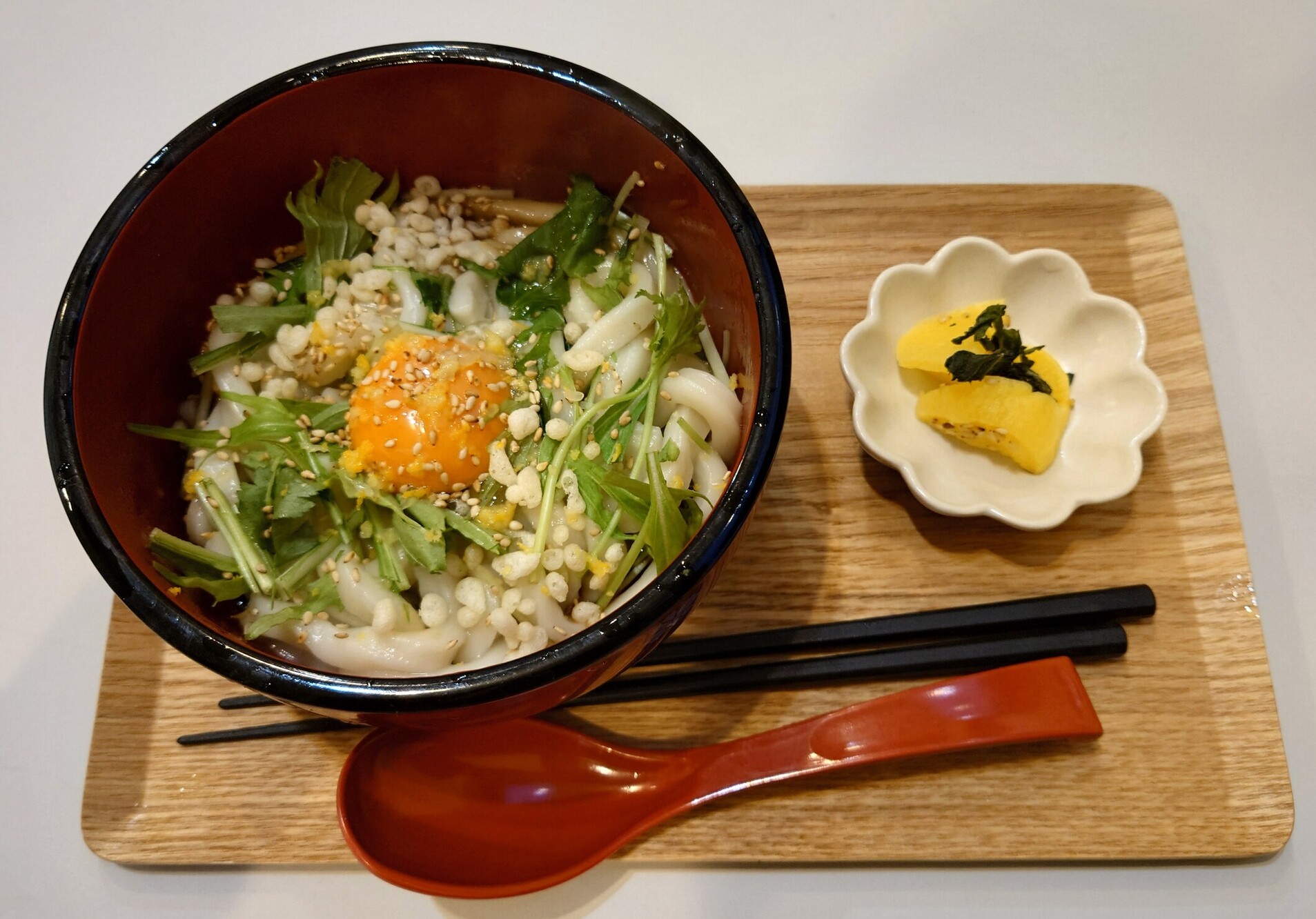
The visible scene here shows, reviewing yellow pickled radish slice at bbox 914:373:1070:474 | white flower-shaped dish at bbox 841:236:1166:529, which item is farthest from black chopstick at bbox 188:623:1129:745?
yellow pickled radish slice at bbox 914:373:1070:474

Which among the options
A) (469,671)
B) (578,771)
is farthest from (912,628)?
(469,671)

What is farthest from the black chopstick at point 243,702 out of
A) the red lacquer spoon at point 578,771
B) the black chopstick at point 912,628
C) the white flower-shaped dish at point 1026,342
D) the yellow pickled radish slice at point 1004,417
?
the yellow pickled radish slice at point 1004,417

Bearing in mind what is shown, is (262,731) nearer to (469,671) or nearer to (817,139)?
(469,671)

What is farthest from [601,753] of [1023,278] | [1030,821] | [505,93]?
[1023,278]

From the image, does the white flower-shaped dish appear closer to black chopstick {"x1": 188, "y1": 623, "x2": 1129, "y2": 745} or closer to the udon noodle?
black chopstick {"x1": 188, "y1": 623, "x2": 1129, "y2": 745}

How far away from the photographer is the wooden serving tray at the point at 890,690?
4.42ft

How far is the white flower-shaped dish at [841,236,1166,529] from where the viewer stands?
4.91 feet

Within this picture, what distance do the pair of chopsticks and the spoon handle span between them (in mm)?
44

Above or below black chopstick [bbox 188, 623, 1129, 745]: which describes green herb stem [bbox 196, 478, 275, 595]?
above

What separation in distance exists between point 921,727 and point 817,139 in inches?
51.9

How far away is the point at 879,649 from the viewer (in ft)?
4.70

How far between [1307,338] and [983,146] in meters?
0.79

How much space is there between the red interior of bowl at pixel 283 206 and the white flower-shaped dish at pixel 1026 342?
1.19ft

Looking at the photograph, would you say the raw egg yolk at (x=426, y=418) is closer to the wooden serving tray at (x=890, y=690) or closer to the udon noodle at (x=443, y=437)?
the udon noodle at (x=443, y=437)
